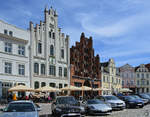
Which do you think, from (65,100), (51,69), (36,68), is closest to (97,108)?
(65,100)

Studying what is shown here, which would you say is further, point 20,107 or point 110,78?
point 110,78

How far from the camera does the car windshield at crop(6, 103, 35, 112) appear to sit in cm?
1232

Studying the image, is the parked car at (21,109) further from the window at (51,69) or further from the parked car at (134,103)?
the window at (51,69)

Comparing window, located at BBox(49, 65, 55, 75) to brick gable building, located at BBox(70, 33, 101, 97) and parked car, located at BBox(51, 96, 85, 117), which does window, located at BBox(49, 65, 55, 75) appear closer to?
brick gable building, located at BBox(70, 33, 101, 97)

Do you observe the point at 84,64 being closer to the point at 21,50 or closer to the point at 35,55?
the point at 35,55

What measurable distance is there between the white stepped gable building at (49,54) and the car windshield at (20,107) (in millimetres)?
28888

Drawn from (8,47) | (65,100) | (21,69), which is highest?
(8,47)

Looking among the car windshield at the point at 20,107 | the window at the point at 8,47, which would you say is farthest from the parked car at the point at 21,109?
the window at the point at 8,47

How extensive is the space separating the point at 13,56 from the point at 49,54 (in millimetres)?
9255

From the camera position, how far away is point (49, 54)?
46.6 m

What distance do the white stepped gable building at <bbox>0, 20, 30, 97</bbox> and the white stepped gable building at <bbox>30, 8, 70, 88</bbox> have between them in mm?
1415

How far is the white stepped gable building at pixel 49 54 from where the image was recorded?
141 ft

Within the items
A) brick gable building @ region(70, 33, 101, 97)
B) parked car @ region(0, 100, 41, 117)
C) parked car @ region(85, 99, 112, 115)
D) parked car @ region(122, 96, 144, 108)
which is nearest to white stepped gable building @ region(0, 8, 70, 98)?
brick gable building @ region(70, 33, 101, 97)

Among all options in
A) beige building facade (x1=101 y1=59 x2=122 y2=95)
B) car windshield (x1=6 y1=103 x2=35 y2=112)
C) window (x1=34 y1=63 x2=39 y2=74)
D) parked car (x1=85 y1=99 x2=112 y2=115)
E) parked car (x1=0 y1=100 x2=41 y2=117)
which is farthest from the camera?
beige building facade (x1=101 y1=59 x2=122 y2=95)
